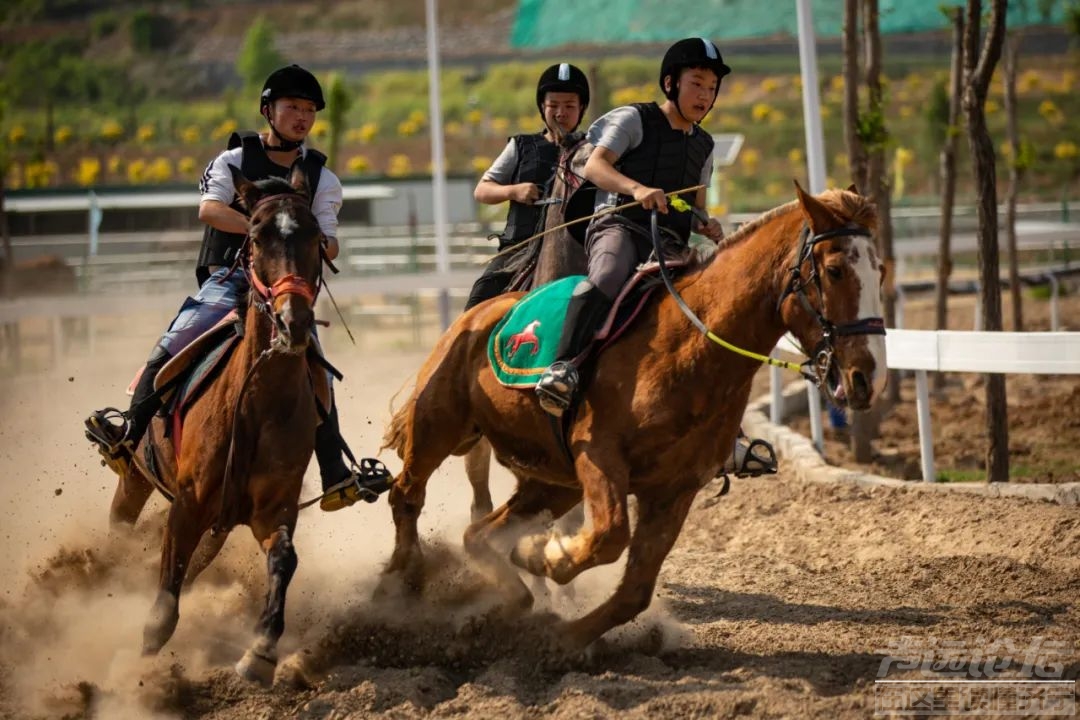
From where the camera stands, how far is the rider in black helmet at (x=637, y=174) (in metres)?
6.92

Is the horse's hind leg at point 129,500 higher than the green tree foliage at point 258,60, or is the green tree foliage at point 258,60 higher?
the green tree foliage at point 258,60

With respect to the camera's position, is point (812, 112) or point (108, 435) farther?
point (812, 112)

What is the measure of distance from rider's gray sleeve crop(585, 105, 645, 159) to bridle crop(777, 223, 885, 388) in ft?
4.01

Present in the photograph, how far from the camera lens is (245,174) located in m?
7.29

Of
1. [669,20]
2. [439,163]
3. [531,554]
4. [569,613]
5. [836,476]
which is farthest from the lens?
[669,20]

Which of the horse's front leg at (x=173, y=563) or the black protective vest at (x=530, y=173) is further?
the black protective vest at (x=530, y=173)

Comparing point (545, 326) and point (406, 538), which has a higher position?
point (545, 326)

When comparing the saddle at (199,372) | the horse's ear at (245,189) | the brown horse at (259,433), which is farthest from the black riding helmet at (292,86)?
the saddle at (199,372)

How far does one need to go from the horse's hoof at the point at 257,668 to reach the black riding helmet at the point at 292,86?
9.14 feet

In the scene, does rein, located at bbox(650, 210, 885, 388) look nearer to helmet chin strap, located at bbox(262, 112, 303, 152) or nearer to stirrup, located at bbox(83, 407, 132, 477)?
helmet chin strap, located at bbox(262, 112, 303, 152)

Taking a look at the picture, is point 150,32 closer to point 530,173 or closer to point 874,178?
point 874,178

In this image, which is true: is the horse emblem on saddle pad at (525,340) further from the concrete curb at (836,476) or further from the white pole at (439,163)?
the white pole at (439,163)

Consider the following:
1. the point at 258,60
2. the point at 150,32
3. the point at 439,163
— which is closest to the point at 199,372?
the point at 439,163

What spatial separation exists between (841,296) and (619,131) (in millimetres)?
1647
